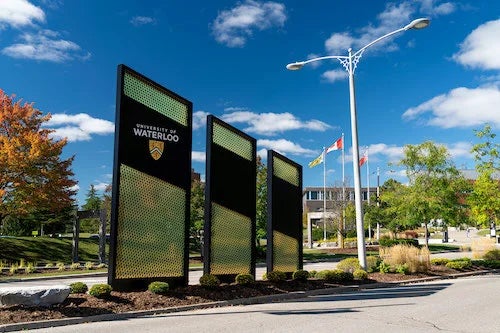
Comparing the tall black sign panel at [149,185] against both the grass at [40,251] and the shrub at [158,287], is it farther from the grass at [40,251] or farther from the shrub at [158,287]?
the grass at [40,251]

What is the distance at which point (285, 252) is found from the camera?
637 inches

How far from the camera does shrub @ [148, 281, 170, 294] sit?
11.3 meters

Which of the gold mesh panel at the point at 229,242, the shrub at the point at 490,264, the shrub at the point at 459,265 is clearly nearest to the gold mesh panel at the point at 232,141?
the gold mesh panel at the point at 229,242

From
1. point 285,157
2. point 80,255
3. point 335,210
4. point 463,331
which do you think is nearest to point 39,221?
point 80,255

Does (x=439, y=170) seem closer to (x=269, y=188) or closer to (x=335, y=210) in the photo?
(x=269, y=188)

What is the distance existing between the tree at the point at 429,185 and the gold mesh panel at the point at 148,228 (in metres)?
18.3

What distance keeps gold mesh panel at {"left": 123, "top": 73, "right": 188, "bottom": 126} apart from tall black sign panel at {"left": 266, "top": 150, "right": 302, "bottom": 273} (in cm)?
408

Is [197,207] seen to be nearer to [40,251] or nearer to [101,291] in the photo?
[40,251]

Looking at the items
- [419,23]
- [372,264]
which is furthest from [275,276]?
[419,23]

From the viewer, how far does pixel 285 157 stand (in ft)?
55.1

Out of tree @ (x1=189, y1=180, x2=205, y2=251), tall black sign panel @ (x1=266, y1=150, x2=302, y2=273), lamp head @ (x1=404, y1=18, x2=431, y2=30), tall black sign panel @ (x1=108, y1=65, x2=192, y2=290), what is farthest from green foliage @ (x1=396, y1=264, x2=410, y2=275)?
tree @ (x1=189, y1=180, x2=205, y2=251)

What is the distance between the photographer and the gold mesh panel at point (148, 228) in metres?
11.5

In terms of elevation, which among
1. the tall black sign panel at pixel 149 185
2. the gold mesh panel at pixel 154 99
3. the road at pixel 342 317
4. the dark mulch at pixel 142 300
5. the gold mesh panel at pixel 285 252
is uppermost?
the gold mesh panel at pixel 154 99

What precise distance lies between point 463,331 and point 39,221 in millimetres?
41332
